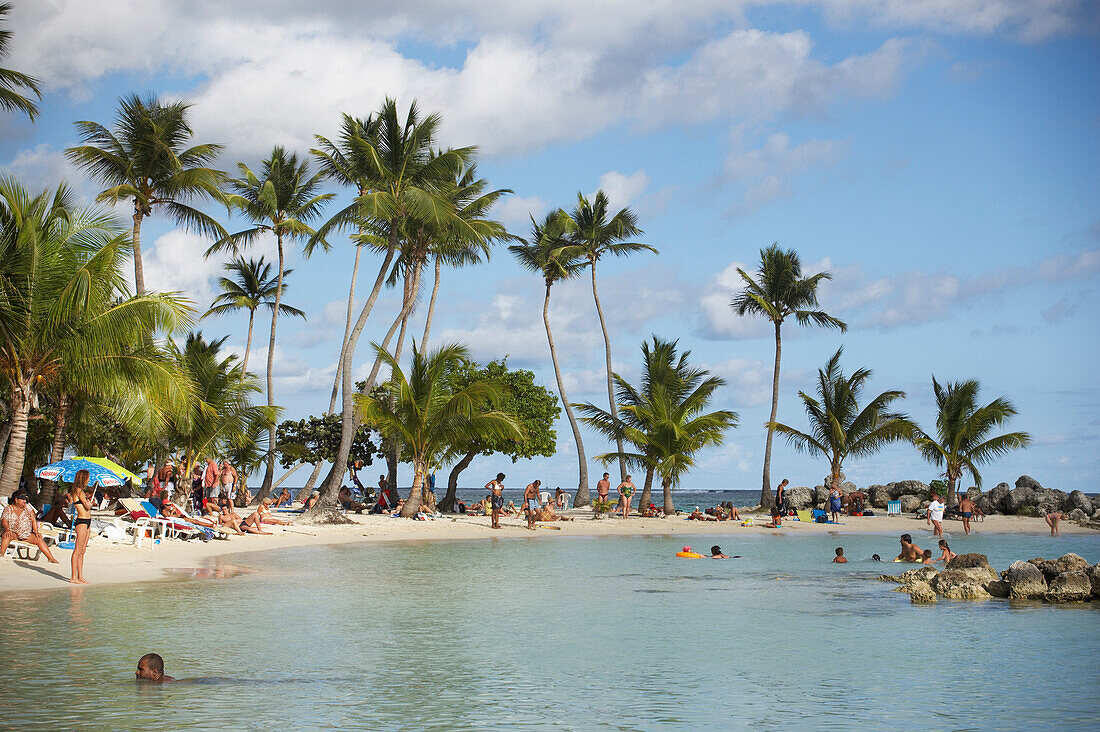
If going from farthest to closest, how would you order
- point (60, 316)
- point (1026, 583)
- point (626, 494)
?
point (626, 494)
point (60, 316)
point (1026, 583)

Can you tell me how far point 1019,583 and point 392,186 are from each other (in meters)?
19.8

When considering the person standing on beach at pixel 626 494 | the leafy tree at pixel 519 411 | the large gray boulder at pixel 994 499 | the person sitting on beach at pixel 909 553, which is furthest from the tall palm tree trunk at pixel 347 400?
the large gray boulder at pixel 994 499

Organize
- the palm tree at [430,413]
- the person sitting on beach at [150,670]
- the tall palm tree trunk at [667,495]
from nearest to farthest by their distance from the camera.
Answer: the person sitting on beach at [150,670]
the palm tree at [430,413]
the tall palm tree trunk at [667,495]

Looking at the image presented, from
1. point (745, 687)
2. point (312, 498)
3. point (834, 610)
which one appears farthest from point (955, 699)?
point (312, 498)

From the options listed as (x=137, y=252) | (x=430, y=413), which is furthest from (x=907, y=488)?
(x=137, y=252)

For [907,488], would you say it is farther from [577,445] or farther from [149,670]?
[149,670]

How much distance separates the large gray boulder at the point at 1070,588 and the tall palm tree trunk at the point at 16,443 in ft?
54.9

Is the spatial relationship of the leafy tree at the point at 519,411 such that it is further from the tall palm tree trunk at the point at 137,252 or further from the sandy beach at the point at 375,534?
the tall palm tree trunk at the point at 137,252

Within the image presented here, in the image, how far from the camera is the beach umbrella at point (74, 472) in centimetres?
1683

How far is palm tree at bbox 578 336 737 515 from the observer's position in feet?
98.1

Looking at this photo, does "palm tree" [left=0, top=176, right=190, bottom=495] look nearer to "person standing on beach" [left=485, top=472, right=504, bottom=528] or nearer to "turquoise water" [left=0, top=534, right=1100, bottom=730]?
"turquoise water" [left=0, top=534, right=1100, bottom=730]

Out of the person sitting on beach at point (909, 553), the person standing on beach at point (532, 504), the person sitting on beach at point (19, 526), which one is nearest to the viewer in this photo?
the person sitting on beach at point (19, 526)

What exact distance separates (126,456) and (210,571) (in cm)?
1388

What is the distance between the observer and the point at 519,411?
32.8 metres
